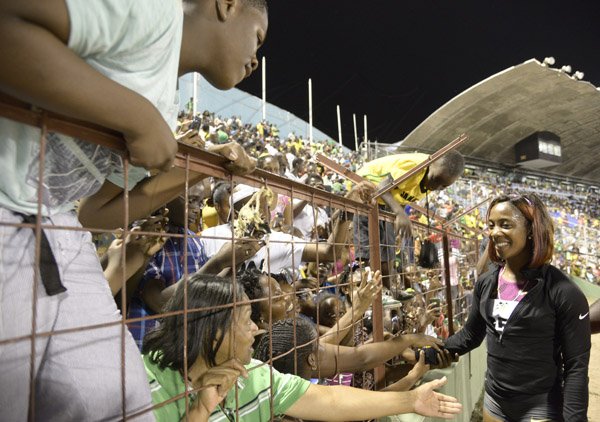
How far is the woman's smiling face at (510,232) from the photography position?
8.16 feet

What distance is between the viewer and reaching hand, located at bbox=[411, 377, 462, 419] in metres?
1.89

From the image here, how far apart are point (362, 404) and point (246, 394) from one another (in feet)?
1.72

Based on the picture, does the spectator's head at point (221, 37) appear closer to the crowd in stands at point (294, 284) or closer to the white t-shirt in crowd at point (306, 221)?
the crowd in stands at point (294, 284)

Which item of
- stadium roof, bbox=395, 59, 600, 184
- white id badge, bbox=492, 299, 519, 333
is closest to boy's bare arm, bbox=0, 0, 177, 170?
white id badge, bbox=492, 299, 519, 333

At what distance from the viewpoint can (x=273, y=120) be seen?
1955cm

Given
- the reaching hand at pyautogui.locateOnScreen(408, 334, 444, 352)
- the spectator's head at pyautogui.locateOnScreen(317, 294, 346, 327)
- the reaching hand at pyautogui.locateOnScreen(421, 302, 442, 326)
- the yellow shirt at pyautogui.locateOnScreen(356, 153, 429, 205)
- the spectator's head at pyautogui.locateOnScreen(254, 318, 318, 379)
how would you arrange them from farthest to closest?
1. the yellow shirt at pyautogui.locateOnScreen(356, 153, 429, 205)
2. the reaching hand at pyautogui.locateOnScreen(421, 302, 442, 326)
3. the spectator's head at pyautogui.locateOnScreen(317, 294, 346, 327)
4. the reaching hand at pyautogui.locateOnScreen(408, 334, 444, 352)
5. the spectator's head at pyautogui.locateOnScreen(254, 318, 318, 379)

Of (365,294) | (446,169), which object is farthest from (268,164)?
(365,294)

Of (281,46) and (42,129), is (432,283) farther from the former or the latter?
(281,46)

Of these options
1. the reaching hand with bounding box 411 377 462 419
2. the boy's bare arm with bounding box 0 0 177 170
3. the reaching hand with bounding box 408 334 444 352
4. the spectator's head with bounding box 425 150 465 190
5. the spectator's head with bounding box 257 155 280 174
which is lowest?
the reaching hand with bounding box 411 377 462 419

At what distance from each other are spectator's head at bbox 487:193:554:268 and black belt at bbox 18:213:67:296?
7.71 ft

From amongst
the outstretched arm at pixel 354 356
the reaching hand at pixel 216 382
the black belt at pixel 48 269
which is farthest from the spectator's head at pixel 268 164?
the black belt at pixel 48 269

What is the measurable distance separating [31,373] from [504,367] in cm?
237

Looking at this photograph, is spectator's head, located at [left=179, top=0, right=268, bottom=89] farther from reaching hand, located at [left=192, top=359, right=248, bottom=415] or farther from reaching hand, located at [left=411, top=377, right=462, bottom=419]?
reaching hand, located at [left=411, top=377, right=462, bottom=419]

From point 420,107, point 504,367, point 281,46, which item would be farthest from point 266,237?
point 420,107
